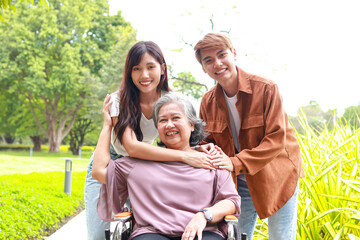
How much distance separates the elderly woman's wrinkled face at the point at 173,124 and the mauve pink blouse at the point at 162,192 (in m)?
0.14

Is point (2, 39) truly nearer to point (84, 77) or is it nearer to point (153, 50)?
point (84, 77)

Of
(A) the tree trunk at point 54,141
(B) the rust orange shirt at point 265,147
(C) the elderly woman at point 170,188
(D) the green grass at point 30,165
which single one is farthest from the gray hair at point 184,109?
(A) the tree trunk at point 54,141

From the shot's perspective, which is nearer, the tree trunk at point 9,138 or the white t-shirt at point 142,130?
the white t-shirt at point 142,130

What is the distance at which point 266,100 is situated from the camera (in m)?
2.19

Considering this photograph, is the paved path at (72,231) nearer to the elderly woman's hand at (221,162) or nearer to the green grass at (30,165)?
the elderly woman's hand at (221,162)

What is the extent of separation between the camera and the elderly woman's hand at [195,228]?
1784mm

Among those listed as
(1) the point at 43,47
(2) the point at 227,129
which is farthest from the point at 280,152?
(1) the point at 43,47

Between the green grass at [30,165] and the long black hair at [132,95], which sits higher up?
the long black hair at [132,95]

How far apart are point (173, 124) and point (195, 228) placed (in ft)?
2.01

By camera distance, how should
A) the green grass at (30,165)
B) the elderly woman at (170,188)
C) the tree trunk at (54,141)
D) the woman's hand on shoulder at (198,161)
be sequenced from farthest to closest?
1. the tree trunk at (54,141)
2. the green grass at (30,165)
3. the woman's hand on shoulder at (198,161)
4. the elderly woman at (170,188)

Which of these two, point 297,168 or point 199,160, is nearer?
point 199,160

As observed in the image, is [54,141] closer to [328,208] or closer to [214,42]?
[328,208]

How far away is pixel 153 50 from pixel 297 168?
3.81 feet

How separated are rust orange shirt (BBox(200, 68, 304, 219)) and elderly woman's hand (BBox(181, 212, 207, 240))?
0.41 metres
